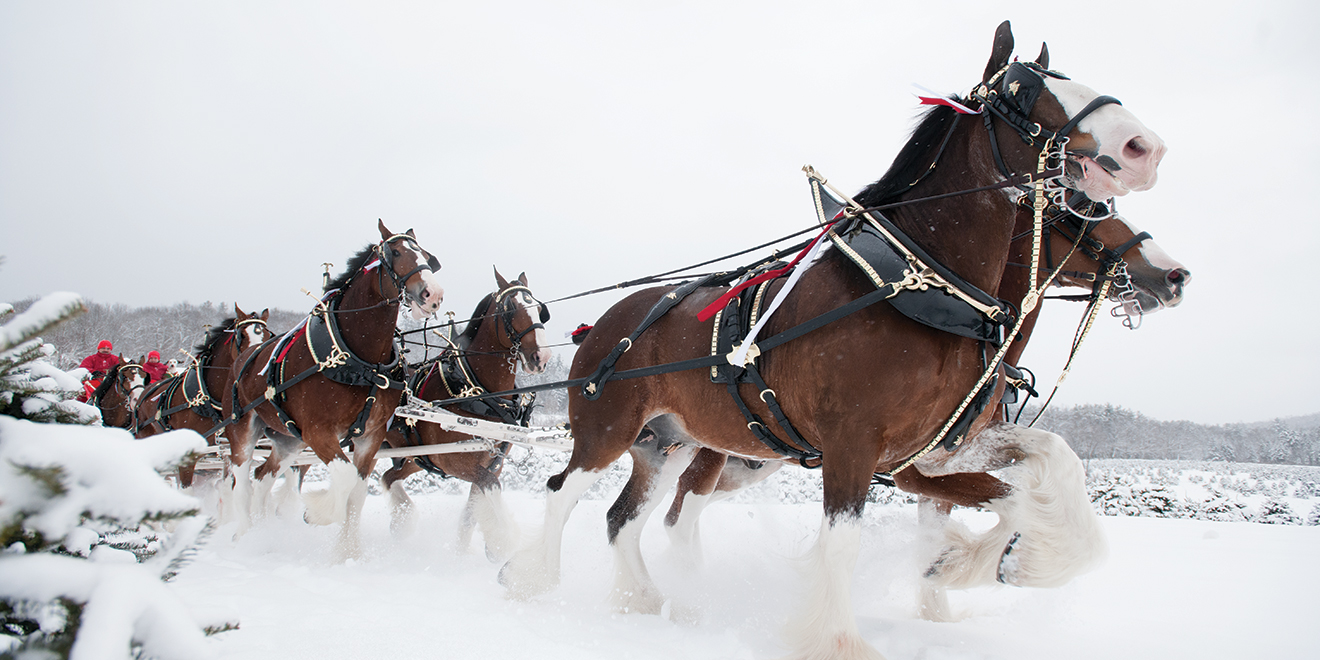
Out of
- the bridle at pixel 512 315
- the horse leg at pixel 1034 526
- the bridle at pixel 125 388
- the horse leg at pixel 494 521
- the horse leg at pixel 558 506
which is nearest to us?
the horse leg at pixel 1034 526

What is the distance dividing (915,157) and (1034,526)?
1.90m

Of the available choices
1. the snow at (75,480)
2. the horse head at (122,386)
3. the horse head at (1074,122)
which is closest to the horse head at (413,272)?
the horse head at (1074,122)

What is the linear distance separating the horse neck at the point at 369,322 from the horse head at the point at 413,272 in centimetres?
17

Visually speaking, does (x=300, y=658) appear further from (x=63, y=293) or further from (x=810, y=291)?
(x=810, y=291)

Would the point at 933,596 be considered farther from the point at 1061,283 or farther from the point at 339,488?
the point at 339,488

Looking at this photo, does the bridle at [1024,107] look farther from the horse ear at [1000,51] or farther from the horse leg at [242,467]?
the horse leg at [242,467]

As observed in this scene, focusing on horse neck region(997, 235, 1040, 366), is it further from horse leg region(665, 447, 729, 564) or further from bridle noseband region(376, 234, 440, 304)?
bridle noseband region(376, 234, 440, 304)

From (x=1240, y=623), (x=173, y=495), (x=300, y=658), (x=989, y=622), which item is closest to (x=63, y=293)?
(x=173, y=495)

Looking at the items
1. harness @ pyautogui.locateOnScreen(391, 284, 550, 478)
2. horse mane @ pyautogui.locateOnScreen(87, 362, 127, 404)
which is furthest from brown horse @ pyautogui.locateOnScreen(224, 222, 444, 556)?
horse mane @ pyautogui.locateOnScreen(87, 362, 127, 404)

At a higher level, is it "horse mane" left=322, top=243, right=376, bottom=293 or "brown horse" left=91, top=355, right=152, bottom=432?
"horse mane" left=322, top=243, right=376, bottom=293

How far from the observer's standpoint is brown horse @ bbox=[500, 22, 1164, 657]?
288 cm

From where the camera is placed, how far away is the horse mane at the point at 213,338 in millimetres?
8523

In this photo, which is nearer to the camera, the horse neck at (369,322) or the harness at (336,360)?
the harness at (336,360)

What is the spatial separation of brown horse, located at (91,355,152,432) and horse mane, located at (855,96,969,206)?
1090 centimetres
